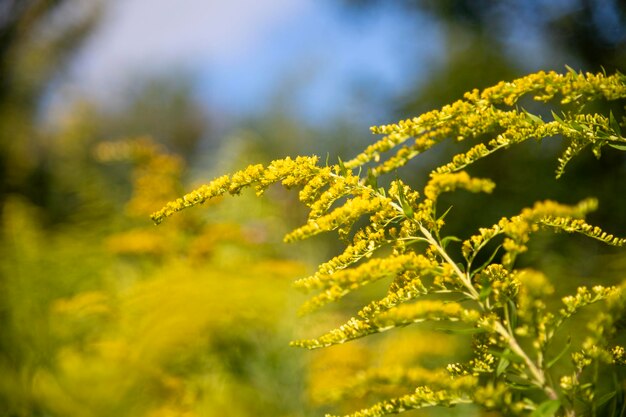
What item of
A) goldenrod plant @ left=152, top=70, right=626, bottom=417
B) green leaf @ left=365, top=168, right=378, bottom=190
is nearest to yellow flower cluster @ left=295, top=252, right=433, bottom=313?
goldenrod plant @ left=152, top=70, right=626, bottom=417

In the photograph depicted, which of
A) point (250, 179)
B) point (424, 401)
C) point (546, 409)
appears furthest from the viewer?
point (250, 179)

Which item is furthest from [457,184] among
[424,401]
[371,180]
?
[424,401]

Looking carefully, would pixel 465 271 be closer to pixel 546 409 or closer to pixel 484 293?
pixel 484 293

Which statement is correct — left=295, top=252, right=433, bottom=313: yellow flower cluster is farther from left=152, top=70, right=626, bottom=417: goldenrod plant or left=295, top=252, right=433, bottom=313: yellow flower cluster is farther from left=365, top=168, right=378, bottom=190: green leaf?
left=365, top=168, right=378, bottom=190: green leaf

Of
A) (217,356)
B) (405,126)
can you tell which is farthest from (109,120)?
(405,126)

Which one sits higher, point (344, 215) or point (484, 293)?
point (344, 215)

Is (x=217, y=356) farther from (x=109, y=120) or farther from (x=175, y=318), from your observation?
(x=109, y=120)

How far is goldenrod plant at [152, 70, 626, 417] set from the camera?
2.12 feet

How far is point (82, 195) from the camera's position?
2.91 meters

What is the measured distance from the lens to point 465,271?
2.61ft

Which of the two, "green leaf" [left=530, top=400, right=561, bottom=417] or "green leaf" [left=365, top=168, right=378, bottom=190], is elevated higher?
"green leaf" [left=365, top=168, right=378, bottom=190]

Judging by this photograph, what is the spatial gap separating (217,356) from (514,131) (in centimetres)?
148

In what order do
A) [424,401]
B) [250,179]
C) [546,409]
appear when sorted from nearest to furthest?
1. [546,409]
2. [424,401]
3. [250,179]

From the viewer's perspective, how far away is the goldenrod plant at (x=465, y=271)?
645mm
